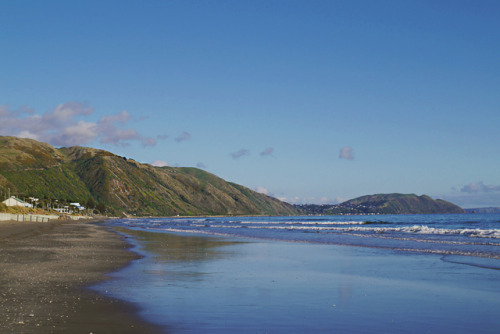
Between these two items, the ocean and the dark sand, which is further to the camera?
the ocean

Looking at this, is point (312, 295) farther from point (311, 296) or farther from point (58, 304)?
point (58, 304)

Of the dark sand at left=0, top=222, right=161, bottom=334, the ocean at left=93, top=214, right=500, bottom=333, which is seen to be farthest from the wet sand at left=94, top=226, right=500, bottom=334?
the dark sand at left=0, top=222, right=161, bottom=334

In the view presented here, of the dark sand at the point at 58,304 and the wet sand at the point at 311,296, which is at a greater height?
the dark sand at the point at 58,304

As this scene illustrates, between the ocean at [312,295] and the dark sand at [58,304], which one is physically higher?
the dark sand at [58,304]

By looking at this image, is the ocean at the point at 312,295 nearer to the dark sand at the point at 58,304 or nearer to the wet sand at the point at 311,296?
the wet sand at the point at 311,296

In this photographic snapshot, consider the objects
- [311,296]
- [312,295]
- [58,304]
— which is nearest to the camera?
[58,304]

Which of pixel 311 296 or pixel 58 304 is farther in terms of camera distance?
pixel 311 296

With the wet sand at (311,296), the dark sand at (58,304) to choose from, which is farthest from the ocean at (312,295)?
the dark sand at (58,304)

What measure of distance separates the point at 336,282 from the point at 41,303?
8.86 m

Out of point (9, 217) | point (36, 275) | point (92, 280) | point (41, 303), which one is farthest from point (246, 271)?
point (9, 217)

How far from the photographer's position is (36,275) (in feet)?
48.1

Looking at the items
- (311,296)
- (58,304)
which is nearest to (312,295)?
(311,296)

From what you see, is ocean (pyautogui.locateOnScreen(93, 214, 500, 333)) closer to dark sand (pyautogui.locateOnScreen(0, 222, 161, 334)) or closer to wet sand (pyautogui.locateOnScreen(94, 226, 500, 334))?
wet sand (pyautogui.locateOnScreen(94, 226, 500, 334))

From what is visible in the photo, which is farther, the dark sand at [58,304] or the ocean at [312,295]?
the ocean at [312,295]
